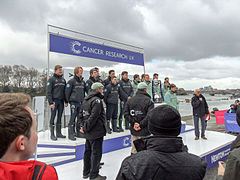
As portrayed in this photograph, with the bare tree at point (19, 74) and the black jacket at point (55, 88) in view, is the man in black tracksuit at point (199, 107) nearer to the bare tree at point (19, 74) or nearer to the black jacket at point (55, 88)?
the black jacket at point (55, 88)

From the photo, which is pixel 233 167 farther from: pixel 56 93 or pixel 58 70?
pixel 58 70

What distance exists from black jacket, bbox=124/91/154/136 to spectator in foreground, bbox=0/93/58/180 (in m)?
2.53

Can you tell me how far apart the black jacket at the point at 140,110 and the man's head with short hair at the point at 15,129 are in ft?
8.36

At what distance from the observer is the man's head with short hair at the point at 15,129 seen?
661 millimetres

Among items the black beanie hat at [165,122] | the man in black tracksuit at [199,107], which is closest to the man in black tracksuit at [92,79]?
the man in black tracksuit at [199,107]

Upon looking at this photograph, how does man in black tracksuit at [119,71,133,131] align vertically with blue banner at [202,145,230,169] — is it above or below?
above

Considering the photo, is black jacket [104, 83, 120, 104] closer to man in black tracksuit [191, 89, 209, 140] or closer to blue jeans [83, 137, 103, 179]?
blue jeans [83, 137, 103, 179]

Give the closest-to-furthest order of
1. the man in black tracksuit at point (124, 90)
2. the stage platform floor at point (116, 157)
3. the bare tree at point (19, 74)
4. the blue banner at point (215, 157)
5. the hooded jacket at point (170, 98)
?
the stage platform floor at point (116, 157) < the blue banner at point (215, 157) < the man in black tracksuit at point (124, 90) < the hooded jacket at point (170, 98) < the bare tree at point (19, 74)

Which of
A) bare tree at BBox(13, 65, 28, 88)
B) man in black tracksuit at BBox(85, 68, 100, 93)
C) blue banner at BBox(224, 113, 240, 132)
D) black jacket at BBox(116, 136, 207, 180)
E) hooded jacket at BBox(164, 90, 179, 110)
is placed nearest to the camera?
black jacket at BBox(116, 136, 207, 180)

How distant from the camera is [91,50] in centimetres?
557

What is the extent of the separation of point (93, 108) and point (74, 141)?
4.85 ft

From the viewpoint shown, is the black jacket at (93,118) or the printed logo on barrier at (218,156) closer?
the black jacket at (93,118)

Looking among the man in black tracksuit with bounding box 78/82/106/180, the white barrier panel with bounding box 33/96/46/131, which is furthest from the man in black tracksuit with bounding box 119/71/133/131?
the white barrier panel with bounding box 33/96/46/131

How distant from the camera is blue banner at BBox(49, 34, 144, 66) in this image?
470cm
